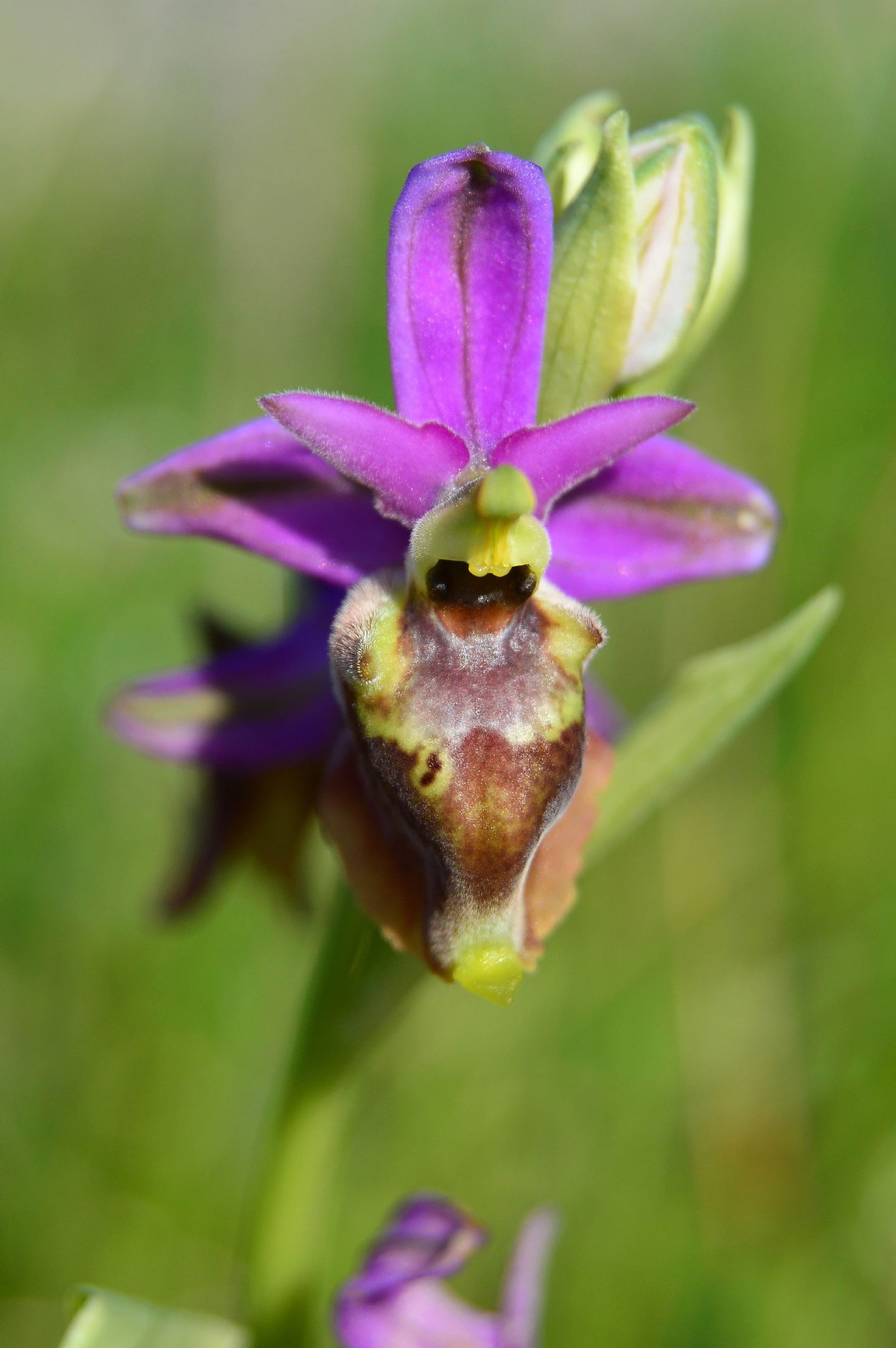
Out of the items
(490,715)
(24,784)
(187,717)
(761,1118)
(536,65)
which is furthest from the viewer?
(536,65)

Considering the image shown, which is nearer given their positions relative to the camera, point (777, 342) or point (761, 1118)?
point (761, 1118)

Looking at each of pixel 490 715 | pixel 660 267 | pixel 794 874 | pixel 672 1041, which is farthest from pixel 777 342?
pixel 490 715

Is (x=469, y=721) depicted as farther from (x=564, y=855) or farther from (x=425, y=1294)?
(x=425, y=1294)

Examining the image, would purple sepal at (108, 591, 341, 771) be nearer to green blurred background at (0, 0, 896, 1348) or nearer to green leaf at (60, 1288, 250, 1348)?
green blurred background at (0, 0, 896, 1348)

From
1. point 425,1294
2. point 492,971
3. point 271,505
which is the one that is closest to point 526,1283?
point 425,1294

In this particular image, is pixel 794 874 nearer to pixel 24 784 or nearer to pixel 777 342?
pixel 777 342

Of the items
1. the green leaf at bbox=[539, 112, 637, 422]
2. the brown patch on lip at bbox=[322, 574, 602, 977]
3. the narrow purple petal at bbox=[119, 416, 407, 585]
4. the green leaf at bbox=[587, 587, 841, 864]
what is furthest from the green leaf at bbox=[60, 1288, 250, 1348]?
the green leaf at bbox=[539, 112, 637, 422]

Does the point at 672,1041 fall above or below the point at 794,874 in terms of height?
below
